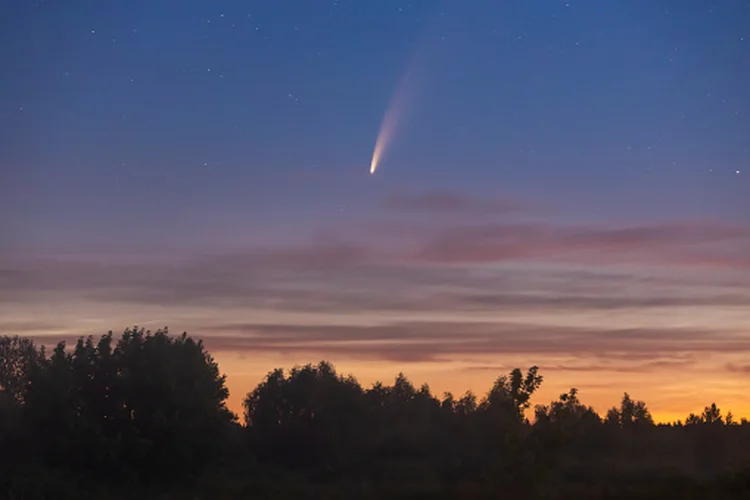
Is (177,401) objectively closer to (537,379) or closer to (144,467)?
(144,467)

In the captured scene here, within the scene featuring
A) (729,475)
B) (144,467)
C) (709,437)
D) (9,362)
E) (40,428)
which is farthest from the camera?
(9,362)

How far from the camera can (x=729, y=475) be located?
1709 inches

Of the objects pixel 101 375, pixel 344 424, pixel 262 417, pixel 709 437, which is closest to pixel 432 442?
pixel 344 424

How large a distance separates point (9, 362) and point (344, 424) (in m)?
56.8

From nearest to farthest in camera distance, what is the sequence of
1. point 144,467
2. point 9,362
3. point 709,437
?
point 144,467, point 709,437, point 9,362

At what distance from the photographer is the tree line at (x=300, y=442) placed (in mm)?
49344

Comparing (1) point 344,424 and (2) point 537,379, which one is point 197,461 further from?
(2) point 537,379

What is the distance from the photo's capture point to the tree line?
162 feet

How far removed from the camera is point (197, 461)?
81.4 metres

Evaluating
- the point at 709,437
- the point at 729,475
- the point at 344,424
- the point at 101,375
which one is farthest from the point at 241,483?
the point at 709,437

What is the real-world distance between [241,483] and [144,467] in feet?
26.2

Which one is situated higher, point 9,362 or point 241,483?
point 9,362

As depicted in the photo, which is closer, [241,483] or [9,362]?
[241,483]

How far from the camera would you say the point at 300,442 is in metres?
104
